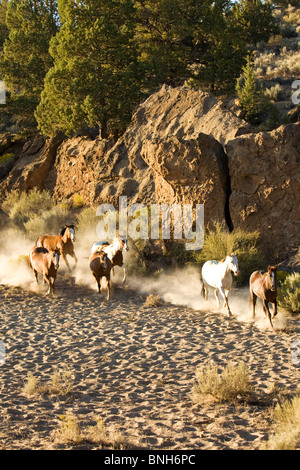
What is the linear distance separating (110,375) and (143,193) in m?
11.4

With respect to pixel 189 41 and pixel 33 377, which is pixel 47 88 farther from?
pixel 33 377

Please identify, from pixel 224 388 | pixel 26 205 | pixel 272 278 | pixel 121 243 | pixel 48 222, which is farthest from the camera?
pixel 26 205

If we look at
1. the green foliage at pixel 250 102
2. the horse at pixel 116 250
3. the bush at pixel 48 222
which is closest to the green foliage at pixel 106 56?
the green foliage at pixel 250 102

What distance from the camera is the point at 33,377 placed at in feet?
30.0

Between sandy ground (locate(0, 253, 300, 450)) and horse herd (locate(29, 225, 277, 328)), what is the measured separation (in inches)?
22.6

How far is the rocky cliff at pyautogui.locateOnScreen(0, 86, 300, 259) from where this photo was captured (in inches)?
667

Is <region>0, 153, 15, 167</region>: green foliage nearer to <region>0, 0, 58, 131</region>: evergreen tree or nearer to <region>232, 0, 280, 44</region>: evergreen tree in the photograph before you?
<region>0, 0, 58, 131</region>: evergreen tree

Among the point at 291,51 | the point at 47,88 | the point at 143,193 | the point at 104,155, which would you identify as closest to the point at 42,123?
the point at 47,88

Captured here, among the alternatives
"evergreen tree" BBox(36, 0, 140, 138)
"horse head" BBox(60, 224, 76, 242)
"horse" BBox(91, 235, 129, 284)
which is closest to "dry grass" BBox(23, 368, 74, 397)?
"horse" BBox(91, 235, 129, 284)

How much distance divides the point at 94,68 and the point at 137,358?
1665 centimetres

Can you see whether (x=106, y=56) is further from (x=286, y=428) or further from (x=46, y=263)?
(x=286, y=428)

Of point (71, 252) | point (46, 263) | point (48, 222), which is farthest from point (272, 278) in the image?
point (48, 222)

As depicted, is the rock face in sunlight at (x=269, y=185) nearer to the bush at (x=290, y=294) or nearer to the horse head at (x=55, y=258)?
the bush at (x=290, y=294)

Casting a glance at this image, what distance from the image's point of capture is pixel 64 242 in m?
17.5
